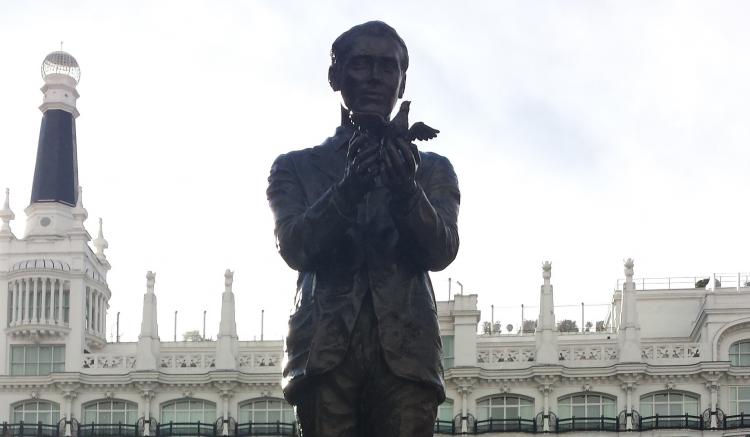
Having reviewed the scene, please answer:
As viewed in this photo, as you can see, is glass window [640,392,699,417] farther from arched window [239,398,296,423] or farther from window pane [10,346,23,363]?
window pane [10,346,23,363]

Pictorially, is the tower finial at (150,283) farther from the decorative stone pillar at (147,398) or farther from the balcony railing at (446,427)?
the balcony railing at (446,427)

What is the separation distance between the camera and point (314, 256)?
8578 mm

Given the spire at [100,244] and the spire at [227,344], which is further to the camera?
the spire at [100,244]

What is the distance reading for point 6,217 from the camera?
107 m

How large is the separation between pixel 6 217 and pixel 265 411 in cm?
2499

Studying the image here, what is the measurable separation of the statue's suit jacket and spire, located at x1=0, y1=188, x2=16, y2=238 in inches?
3871

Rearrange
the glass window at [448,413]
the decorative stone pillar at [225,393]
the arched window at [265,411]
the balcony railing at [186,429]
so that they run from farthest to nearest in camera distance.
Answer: the decorative stone pillar at [225,393] → the arched window at [265,411] → the glass window at [448,413] → the balcony railing at [186,429]

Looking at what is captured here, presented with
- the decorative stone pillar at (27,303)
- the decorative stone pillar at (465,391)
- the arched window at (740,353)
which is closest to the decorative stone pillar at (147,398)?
the decorative stone pillar at (27,303)

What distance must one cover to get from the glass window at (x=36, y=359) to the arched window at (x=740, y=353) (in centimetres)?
4416

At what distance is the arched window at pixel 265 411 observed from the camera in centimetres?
9812

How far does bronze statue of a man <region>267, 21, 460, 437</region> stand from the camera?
8.40m

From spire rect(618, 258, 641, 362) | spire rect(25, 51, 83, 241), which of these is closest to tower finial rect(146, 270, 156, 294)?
spire rect(25, 51, 83, 241)

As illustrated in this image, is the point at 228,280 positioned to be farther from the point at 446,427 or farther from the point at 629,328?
the point at 629,328

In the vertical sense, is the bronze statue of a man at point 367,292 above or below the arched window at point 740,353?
below
